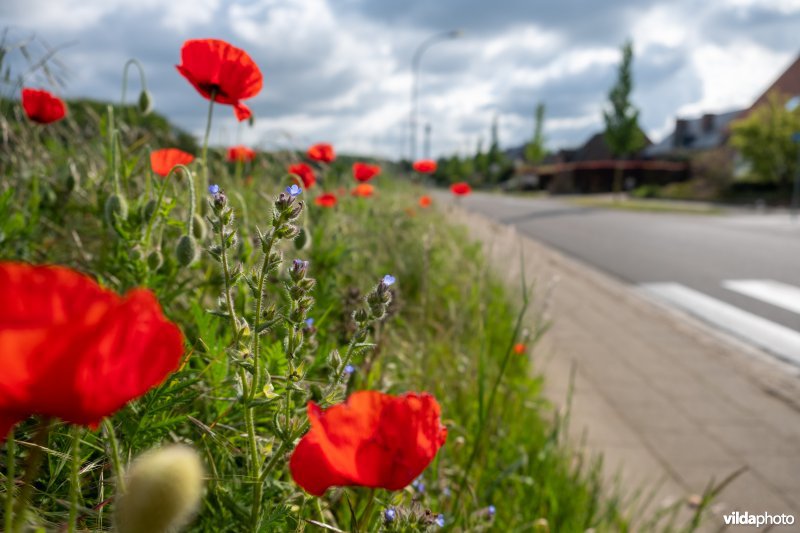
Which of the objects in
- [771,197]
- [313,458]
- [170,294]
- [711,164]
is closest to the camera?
[313,458]

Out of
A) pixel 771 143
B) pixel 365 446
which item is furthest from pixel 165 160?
pixel 771 143

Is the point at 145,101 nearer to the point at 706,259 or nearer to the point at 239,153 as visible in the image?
the point at 239,153

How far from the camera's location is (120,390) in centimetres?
43

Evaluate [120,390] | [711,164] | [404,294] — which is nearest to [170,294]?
[120,390]

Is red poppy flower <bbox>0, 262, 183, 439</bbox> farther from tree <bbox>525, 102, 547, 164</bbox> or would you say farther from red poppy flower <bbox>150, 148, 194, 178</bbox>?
tree <bbox>525, 102, 547, 164</bbox>

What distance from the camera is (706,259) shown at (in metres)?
10.3

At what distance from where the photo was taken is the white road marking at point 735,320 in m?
5.37

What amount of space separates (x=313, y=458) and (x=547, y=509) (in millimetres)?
1815

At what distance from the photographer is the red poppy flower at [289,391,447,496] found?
0.59 meters

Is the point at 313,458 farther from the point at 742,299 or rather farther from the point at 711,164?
the point at 711,164

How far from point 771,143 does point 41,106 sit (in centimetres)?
3583

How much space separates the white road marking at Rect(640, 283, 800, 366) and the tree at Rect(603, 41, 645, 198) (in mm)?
31770

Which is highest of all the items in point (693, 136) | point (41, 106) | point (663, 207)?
point (693, 136)

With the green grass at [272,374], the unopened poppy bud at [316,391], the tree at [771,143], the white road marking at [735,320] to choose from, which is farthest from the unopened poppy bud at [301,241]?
the tree at [771,143]
